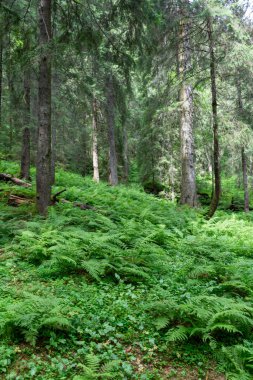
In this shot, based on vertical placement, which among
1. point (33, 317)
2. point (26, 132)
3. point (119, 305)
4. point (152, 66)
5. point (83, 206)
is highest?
point (152, 66)

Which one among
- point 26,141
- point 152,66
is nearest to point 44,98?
point 152,66

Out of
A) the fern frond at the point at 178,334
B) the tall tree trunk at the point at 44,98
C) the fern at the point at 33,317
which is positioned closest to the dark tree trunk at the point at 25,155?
the tall tree trunk at the point at 44,98

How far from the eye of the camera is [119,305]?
4.66m

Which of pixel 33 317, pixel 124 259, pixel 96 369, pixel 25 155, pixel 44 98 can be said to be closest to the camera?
pixel 96 369

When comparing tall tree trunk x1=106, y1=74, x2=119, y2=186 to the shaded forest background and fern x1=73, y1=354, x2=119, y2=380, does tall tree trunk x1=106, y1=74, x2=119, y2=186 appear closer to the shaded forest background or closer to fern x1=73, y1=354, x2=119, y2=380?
the shaded forest background

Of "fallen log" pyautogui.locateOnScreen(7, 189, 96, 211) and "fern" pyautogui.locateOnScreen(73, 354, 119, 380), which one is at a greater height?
"fallen log" pyautogui.locateOnScreen(7, 189, 96, 211)

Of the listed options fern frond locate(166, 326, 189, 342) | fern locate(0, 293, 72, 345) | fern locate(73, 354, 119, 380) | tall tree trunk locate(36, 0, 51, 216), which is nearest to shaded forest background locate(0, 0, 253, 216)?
tall tree trunk locate(36, 0, 51, 216)

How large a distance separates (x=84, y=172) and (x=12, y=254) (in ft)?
70.1

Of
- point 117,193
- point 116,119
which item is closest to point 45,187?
point 117,193

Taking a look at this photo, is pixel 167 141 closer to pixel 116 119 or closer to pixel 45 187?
pixel 116 119

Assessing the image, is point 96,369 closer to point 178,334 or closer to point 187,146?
point 178,334

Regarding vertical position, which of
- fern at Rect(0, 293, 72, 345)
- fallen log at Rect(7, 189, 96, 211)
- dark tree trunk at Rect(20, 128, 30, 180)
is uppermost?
dark tree trunk at Rect(20, 128, 30, 180)

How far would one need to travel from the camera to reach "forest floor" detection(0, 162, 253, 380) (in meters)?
3.62

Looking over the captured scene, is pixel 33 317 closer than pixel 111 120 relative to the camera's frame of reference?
Yes
